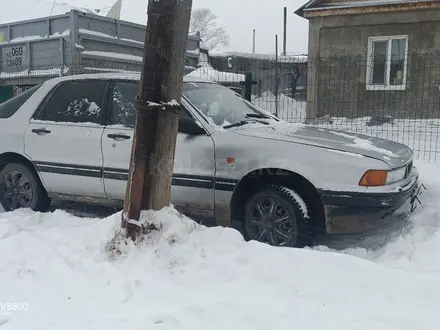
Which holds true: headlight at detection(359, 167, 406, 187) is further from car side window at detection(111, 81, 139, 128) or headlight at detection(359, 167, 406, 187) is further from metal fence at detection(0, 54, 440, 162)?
metal fence at detection(0, 54, 440, 162)

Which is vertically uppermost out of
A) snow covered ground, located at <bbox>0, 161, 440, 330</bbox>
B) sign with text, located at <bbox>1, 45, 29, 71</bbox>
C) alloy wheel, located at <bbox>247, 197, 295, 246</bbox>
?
sign with text, located at <bbox>1, 45, 29, 71</bbox>

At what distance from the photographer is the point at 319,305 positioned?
302 cm

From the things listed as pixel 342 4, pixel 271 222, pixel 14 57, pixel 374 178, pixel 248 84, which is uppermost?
pixel 342 4

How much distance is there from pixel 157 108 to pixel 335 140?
5.82 feet

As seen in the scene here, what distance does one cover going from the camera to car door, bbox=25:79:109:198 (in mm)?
5031

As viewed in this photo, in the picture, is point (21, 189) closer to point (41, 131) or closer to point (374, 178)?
point (41, 131)

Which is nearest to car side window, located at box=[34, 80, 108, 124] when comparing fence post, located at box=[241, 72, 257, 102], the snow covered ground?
the snow covered ground

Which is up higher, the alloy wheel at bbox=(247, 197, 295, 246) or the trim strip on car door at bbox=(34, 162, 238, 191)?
the trim strip on car door at bbox=(34, 162, 238, 191)

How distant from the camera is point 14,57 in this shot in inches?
379

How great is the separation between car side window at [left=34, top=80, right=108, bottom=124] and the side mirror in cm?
107

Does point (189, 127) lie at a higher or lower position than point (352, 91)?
lower

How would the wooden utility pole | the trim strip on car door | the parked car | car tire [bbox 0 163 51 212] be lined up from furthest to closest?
car tire [bbox 0 163 51 212]
the trim strip on car door
the parked car
the wooden utility pole

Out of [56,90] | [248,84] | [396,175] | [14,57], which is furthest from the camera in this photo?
[14,57]

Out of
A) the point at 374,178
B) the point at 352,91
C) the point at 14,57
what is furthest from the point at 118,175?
the point at 352,91
